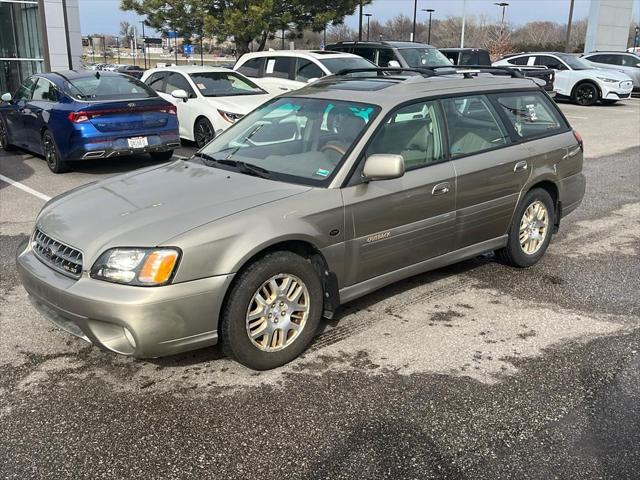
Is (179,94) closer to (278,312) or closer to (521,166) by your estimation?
(521,166)

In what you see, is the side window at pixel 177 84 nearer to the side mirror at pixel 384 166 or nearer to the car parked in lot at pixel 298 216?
the car parked in lot at pixel 298 216

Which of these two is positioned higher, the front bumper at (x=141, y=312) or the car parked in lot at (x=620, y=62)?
the car parked in lot at (x=620, y=62)

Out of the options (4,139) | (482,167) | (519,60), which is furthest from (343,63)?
(519,60)

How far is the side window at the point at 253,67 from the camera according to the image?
13.9 m

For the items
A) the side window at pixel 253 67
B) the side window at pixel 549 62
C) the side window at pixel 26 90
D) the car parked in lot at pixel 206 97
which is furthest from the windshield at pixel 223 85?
the side window at pixel 549 62

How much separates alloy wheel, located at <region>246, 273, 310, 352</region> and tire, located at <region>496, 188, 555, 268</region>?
7.35 feet

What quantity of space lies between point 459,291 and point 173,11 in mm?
23544

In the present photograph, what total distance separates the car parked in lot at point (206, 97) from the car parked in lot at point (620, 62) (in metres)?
17.6

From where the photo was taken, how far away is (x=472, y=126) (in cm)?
480

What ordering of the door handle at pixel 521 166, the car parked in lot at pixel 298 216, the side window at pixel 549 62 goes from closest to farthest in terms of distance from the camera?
the car parked in lot at pixel 298 216
the door handle at pixel 521 166
the side window at pixel 549 62

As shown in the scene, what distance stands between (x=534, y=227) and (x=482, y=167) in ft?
3.28

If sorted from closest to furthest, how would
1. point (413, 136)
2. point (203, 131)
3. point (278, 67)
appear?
point (413, 136)
point (203, 131)
point (278, 67)

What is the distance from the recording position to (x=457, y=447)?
9.69 ft

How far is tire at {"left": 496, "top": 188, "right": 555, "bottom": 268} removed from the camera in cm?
517
